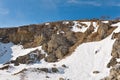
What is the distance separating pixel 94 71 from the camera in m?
87.7

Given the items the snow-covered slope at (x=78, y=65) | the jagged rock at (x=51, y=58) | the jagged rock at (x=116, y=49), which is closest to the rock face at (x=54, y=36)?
the jagged rock at (x=51, y=58)

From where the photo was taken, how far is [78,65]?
93.2m

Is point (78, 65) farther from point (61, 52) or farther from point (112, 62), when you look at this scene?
point (61, 52)

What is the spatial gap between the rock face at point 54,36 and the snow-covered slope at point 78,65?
2.97 m

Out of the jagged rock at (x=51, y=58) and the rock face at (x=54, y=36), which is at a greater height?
the rock face at (x=54, y=36)

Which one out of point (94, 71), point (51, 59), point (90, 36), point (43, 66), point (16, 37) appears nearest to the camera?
point (94, 71)

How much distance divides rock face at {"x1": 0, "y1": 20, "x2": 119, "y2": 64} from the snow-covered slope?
297 centimetres

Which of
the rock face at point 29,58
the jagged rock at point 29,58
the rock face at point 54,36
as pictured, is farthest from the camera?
the rock face at point 54,36

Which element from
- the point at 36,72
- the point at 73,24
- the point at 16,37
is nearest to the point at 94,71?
the point at 36,72

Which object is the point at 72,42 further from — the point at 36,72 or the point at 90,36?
the point at 36,72

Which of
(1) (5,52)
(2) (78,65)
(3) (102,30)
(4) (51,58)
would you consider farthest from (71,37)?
(1) (5,52)

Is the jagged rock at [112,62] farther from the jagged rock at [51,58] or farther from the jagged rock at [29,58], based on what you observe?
the jagged rock at [29,58]

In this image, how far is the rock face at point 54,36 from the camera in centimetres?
10594

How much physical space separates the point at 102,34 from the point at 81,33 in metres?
→ 11.3
